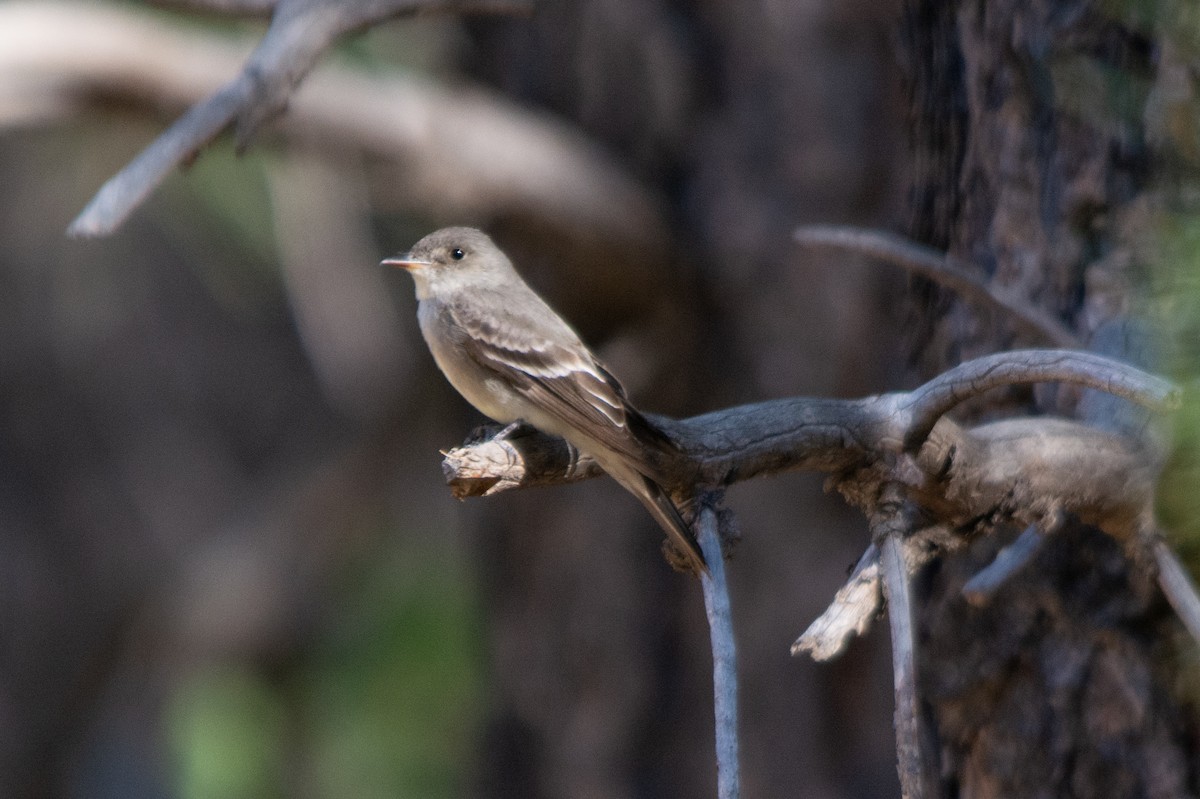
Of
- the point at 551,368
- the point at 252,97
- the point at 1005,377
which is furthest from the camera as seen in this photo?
the point at 551,368

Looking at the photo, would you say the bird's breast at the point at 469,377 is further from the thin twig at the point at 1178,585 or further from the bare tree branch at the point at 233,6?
the thin twig at the point at 1178,585

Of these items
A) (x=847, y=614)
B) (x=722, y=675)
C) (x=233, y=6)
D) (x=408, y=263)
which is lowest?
(x=722, y=675)

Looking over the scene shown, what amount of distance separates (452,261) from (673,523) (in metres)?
1.73

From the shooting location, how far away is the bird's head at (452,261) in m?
3.87

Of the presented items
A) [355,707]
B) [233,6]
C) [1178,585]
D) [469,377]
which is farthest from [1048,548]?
[355,707]

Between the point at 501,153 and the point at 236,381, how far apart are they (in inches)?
198

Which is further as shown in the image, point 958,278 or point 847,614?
point 958,278

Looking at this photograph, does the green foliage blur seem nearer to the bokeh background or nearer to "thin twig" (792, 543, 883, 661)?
the bokeh background

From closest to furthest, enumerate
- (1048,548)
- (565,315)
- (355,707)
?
1. (1048,548)
2. (565,315)
3. (355,707)

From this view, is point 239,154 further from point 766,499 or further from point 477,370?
point 766,499

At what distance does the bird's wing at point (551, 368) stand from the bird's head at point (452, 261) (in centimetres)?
30

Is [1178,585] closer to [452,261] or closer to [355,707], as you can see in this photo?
[452,261]

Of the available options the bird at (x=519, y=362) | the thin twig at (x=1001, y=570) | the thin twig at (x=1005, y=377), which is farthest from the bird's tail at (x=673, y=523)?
the thin twig at (x=1001, y=570)

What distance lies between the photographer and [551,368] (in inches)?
127
